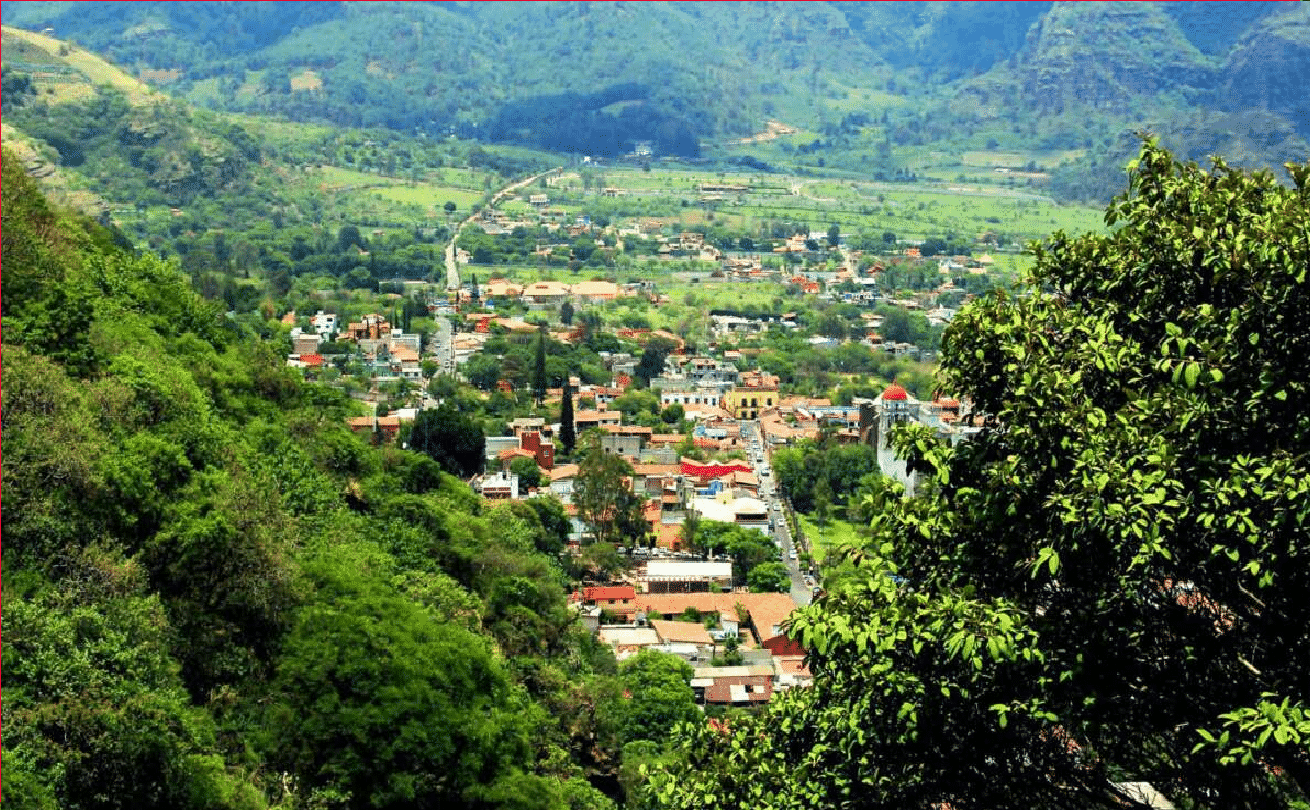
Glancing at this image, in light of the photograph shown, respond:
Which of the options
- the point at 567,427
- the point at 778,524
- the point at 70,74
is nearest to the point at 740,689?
the point at 778,524

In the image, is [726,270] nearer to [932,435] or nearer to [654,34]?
[932,435]

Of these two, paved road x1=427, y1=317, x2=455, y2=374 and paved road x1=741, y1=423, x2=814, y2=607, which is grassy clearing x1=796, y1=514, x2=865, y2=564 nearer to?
paved road x1=741, y1=423, x2=814, y2=607

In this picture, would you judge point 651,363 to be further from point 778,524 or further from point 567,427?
point 778,524

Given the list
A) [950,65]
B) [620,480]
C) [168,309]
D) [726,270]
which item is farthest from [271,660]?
[950,65]

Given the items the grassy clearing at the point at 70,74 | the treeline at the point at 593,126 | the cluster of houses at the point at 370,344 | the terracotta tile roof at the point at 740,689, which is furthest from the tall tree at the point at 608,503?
the treeline at the point at 593,126

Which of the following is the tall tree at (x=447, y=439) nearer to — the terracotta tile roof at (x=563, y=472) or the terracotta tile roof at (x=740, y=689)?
the terracotta tile roof at (x=563, y=472)

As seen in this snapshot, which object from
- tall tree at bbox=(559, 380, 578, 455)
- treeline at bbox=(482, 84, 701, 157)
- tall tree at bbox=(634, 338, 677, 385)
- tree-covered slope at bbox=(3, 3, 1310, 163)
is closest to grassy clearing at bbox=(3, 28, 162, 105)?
tree-covered slope at bbox=(3, 3, 1310, 163)

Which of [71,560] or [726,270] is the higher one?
[71,560]
